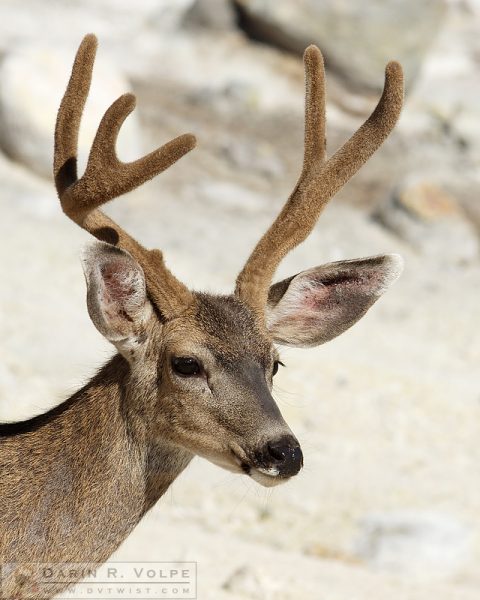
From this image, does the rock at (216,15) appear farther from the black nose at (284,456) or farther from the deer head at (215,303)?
the black nose at (284,456)

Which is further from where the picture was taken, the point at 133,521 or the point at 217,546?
the point at 217,546

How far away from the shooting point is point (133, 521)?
16.0 ft

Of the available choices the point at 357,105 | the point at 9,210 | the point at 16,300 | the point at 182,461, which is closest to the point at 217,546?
the point at 182,461

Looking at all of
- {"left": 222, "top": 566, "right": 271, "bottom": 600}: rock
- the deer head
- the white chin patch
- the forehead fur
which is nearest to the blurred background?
{"left": 222, "top": 566, "right": 271, "bottom": 600}: rock

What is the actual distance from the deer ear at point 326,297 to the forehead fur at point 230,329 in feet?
1.20

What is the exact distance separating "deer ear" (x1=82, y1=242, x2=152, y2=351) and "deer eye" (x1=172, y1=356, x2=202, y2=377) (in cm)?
21

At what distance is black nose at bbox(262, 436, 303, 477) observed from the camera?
14.9 ft

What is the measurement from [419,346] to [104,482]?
8.07 metres

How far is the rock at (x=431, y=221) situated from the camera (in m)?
15.9

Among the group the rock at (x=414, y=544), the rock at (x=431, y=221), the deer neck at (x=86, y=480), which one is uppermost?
the deer neck at (x=86, y=480)

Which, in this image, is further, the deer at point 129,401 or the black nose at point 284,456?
the deer at point 129,401

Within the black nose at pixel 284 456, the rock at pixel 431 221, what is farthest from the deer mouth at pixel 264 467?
the rock at pixel 431 221

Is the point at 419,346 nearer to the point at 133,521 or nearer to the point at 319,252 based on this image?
the point at 319,252

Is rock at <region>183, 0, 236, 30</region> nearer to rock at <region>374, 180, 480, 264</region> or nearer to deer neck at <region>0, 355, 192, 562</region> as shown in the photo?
rock at <region>374, 180, 480, 264</region>
